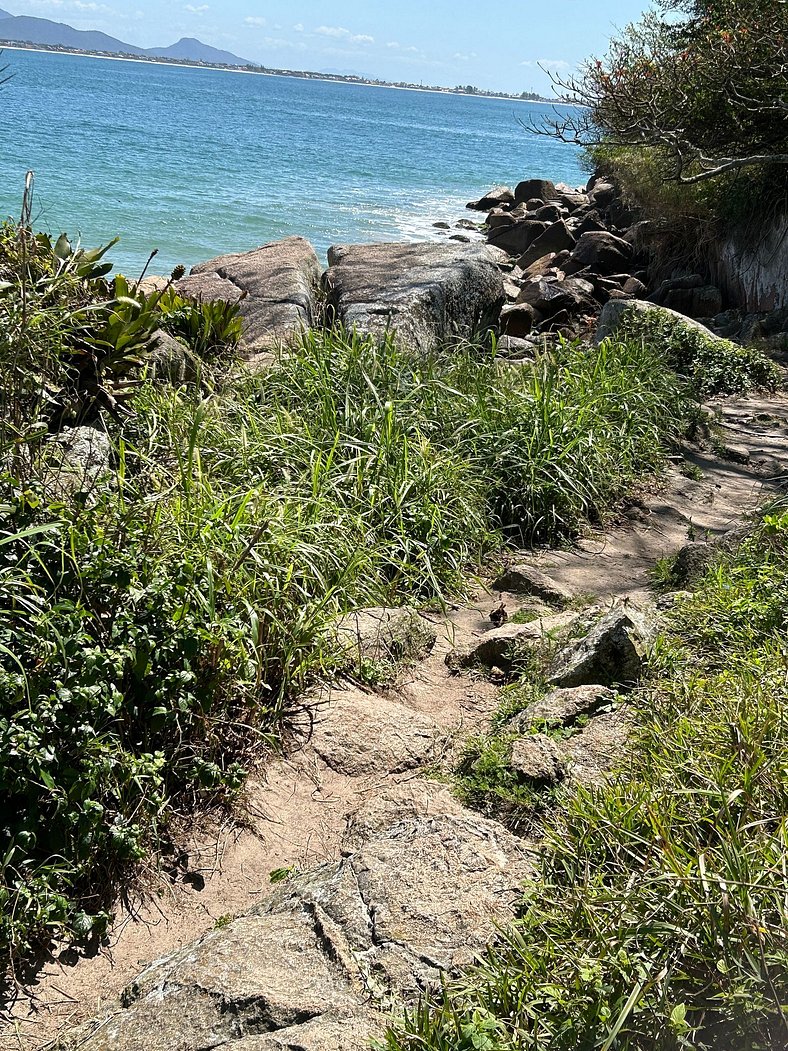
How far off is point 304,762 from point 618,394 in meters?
4.41

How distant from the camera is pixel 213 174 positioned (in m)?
31.6

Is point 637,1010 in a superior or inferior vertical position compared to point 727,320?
inferior

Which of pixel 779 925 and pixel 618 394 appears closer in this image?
pixel 779 925

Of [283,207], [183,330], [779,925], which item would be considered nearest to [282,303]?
[183,330]

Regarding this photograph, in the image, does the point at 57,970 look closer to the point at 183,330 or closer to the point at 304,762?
the point at 304,762

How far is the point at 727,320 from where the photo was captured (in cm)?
1180

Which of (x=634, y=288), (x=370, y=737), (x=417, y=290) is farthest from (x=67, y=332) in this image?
(x=634, y=288)

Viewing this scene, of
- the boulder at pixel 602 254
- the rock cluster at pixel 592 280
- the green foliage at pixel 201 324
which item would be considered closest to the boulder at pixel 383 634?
the green foliage at pixel 201 324

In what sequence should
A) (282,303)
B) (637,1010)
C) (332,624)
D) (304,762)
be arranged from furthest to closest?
(282,303), (332,624), (304,762), (637,1010)

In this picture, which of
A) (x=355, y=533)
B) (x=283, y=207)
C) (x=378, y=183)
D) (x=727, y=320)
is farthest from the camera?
(x=378, y=183)

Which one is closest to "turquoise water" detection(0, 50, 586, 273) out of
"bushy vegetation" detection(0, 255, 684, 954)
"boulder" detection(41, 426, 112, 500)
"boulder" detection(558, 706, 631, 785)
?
"boulder" detection(41, 426, 112, 500)

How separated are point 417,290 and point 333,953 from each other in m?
6.74

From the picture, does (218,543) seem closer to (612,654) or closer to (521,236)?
(612,654)

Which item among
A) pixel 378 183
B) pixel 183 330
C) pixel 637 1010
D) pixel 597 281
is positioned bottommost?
pixel 637 1010
